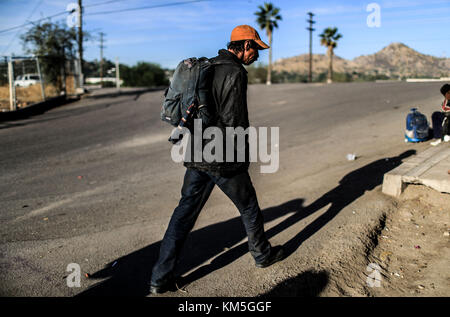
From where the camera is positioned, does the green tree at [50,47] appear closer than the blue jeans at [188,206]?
No

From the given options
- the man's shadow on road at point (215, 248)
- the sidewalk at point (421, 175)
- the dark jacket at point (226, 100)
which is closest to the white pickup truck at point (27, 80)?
the man's shadow on road at point (215, 248)

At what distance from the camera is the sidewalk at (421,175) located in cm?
466

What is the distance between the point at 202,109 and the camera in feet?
9.80

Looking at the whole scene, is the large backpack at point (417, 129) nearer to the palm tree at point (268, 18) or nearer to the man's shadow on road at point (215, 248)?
the man's shadow on road at point (215, 248)

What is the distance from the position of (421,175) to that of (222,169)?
315cm

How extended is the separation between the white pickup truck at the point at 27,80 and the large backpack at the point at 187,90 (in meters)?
15.3

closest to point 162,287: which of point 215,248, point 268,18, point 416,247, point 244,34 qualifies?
point 215,248

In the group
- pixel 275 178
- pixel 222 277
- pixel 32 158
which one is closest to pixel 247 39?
pixel 222 277

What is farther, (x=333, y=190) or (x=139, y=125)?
(x=139, y=125)

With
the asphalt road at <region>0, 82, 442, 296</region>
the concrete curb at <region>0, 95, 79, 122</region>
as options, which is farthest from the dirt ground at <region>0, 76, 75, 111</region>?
the asphalt road at <region>0, 82, 442, 296</region>

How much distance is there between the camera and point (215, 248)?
13.3ft

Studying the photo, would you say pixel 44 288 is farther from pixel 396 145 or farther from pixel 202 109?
pixel 396 145

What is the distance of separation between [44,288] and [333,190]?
13.7 feet

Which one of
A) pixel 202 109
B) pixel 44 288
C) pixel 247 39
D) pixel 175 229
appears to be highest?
pixel 247 39
